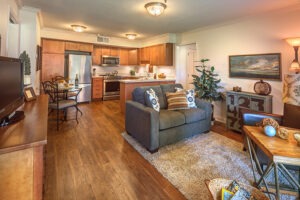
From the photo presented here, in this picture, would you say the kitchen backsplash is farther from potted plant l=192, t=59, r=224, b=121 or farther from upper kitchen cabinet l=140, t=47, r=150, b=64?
potted plant l=192, t=59, r=224, b=121

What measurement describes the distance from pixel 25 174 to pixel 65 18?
13.5ft

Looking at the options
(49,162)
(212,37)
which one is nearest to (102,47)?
(212,37)

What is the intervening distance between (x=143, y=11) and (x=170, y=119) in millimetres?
2308

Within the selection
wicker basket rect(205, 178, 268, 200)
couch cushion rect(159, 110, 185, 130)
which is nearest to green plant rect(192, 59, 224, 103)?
couch cushion rect(159, 110, 185, 130)

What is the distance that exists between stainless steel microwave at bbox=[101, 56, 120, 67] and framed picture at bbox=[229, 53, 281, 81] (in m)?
4.47

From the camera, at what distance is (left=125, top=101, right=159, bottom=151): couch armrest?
2.57m

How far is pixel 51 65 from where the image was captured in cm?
558

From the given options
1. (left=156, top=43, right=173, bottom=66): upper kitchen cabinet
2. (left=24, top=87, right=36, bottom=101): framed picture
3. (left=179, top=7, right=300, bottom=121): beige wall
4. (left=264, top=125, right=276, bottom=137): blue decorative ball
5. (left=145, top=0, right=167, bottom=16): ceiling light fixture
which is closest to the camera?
(left=264, top=125, right=276, bottom=137): blue decorative ball

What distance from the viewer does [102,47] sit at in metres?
6.71

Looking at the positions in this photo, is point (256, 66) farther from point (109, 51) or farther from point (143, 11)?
point (109, 51)

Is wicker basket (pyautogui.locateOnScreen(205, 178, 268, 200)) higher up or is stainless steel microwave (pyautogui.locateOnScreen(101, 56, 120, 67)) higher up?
stainless steel microwave (pyautogui.locateOnScreen(101, 56, 120, 67))

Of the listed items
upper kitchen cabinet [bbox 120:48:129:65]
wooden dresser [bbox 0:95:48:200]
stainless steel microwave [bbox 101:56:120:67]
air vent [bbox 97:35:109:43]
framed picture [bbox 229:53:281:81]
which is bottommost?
wooden dresser [bbox 0:95:48:200]

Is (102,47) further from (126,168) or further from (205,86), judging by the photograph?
(126,168)

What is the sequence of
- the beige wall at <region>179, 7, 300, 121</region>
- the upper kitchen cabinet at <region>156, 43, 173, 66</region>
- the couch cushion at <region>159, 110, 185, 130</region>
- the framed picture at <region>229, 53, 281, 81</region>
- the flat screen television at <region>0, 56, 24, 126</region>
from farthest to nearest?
the upper kitchen cabinet at <region>156, 43, 173, 66</region> → the framed picture at <region>229, 53, 281, 81</region> → the beige wall at <region>179, 7, 300, 121</region> → the couch cushion at <region>159, 110, 185, 130</region> → the flat screen television at <region>0, 56, 24, 126</region>
